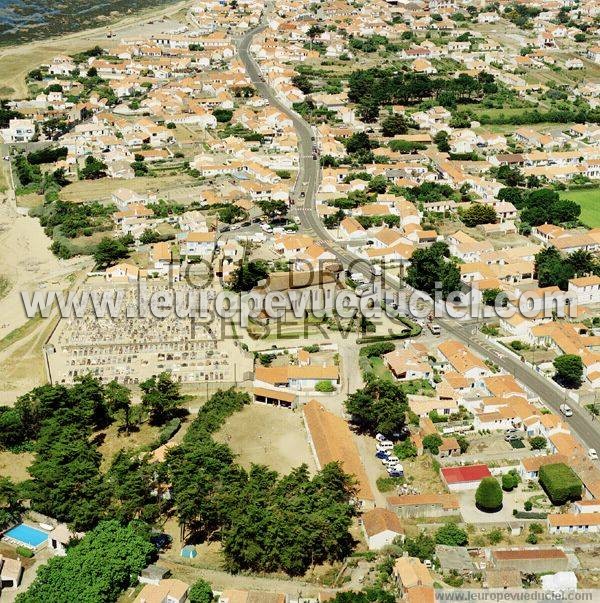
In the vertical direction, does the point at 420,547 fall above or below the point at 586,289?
below

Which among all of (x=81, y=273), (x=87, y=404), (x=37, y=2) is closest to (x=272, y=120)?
(x=81, y=273)

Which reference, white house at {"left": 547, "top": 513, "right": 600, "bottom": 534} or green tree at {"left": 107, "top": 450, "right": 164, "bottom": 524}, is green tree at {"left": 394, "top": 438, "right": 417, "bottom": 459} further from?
green tree at {"left": 107, "top": 450, "right": 164, "bottom": 524}

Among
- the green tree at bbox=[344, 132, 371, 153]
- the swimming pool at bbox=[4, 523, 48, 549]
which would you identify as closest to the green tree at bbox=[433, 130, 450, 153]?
the green tree at bbox=[344, 132, 371, 153]

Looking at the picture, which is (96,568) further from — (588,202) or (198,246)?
(588,202)

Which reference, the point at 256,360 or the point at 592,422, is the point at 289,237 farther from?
the point at 592,422

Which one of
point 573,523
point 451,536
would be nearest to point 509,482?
point 573,523

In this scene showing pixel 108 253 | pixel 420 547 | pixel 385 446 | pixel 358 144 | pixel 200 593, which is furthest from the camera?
pixel 358 144

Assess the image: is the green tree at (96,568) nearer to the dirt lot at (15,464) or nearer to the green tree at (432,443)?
the dirt lot at (15,464)
